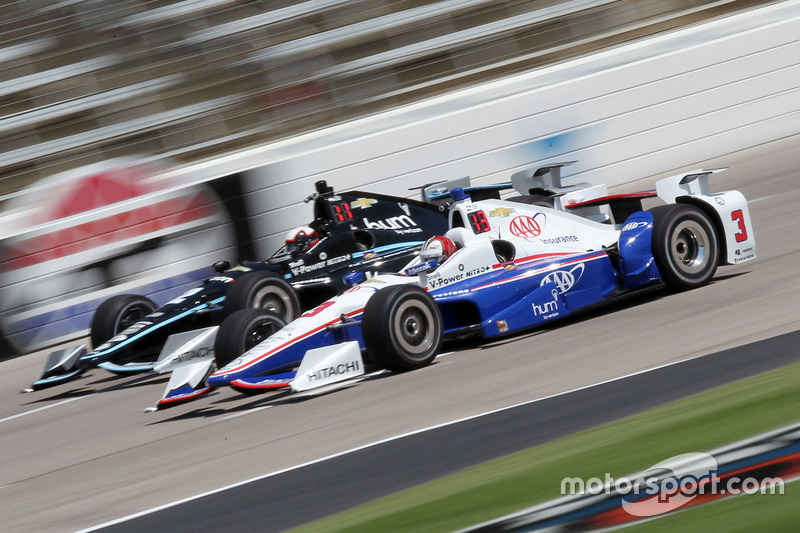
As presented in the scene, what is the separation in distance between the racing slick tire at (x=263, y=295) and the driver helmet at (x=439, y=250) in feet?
5.24

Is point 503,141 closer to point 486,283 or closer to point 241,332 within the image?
point 486,283

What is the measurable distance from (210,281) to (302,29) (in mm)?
8221

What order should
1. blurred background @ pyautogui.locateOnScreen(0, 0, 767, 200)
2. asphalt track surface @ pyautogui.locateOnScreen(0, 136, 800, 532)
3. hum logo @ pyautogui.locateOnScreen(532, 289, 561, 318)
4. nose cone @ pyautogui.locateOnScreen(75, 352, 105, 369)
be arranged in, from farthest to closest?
blurred background @ pyautogui.locateOnScreen(0, 0, 767, 200) < nose cone @ pyautogui.locateOnScreen(75, 352, 105, 369) < hum logo @ pyautogui.locateOnScreen(532, 289, 561, 318) < asphalt track surface @ pyautogui.locateOnScreen(0, 136, 800, 532)

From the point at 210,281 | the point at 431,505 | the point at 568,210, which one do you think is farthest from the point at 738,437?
→ the point at 210,281

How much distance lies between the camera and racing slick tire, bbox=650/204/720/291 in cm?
856

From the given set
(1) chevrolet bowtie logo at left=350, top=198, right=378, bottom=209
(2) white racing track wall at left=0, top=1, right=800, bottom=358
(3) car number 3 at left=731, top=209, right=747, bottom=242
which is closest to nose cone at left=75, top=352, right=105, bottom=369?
(1) chevrolet bowtie logo at left=350, top=198, right=378, bottom=209

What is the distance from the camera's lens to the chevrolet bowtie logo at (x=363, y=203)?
1050 centimetres

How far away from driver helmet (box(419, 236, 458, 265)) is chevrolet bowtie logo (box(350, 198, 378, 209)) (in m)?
2.23

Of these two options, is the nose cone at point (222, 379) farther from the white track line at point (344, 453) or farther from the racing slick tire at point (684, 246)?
the racing slick tire at point (684, 246)

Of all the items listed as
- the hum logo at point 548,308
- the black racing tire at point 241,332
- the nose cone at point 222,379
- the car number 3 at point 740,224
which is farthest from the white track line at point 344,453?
the car number 3 at point 740,224

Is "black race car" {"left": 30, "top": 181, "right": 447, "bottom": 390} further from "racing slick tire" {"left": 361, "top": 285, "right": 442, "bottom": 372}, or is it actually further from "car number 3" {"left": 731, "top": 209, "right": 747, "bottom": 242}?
"car number 3" {"left": 731, "top": 209, "right": 747, "bottom": 242}

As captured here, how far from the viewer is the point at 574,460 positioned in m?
4.56

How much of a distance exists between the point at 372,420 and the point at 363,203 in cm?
430

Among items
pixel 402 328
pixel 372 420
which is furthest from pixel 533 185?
pixel 372 420
